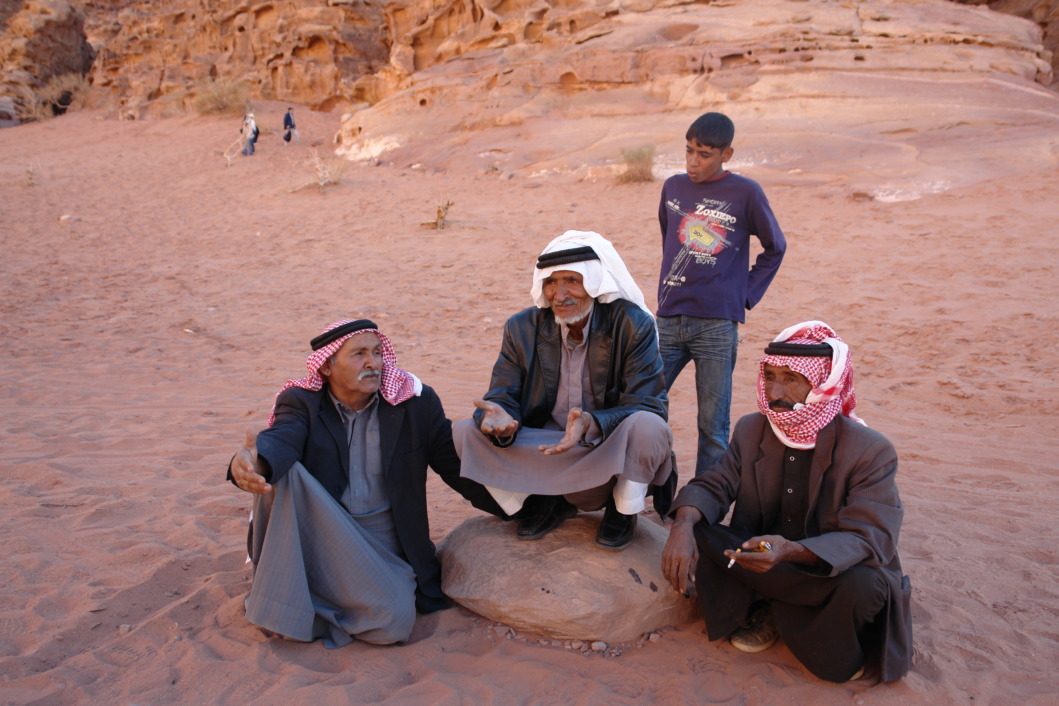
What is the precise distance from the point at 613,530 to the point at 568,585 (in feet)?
0.98

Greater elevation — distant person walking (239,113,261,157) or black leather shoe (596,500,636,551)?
distant person walking (239,113,261,157)

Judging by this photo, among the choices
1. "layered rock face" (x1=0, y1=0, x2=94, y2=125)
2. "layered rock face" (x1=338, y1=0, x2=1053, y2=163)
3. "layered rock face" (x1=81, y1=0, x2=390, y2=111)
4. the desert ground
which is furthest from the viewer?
"layered rock face" (x1=0, y1=0, x2=94, y2=125)

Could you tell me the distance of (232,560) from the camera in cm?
342

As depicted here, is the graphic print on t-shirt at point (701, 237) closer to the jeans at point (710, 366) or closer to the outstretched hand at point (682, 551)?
the jeans at point (710, 366)

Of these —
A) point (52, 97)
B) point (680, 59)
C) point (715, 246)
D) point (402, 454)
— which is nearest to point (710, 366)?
point (715, 246)

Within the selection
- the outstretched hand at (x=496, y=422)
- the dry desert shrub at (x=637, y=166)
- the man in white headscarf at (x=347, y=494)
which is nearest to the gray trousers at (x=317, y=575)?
the man in white headscarf at (x=347, y=494)

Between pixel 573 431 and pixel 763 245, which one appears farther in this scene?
pixel 763 245

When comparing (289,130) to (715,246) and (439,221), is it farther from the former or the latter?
(715,246)

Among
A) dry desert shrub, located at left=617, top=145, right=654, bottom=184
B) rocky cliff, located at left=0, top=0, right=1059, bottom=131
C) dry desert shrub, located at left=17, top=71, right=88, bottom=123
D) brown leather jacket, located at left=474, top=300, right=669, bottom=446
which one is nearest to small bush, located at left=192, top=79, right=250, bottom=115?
rocky cliff, located at left=0, top=0, right=1059, bottom=131

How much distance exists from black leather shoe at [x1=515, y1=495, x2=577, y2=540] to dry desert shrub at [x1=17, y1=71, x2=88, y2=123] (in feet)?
104

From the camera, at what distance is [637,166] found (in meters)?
13.1

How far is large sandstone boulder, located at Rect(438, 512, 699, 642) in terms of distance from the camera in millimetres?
2844

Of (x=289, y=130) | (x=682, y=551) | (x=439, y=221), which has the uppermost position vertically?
(x=289, y=130)

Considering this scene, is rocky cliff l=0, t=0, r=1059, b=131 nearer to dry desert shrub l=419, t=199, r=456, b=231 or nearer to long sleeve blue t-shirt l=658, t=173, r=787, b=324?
dry desert shrub l=419, t=199, r=456, b=231
